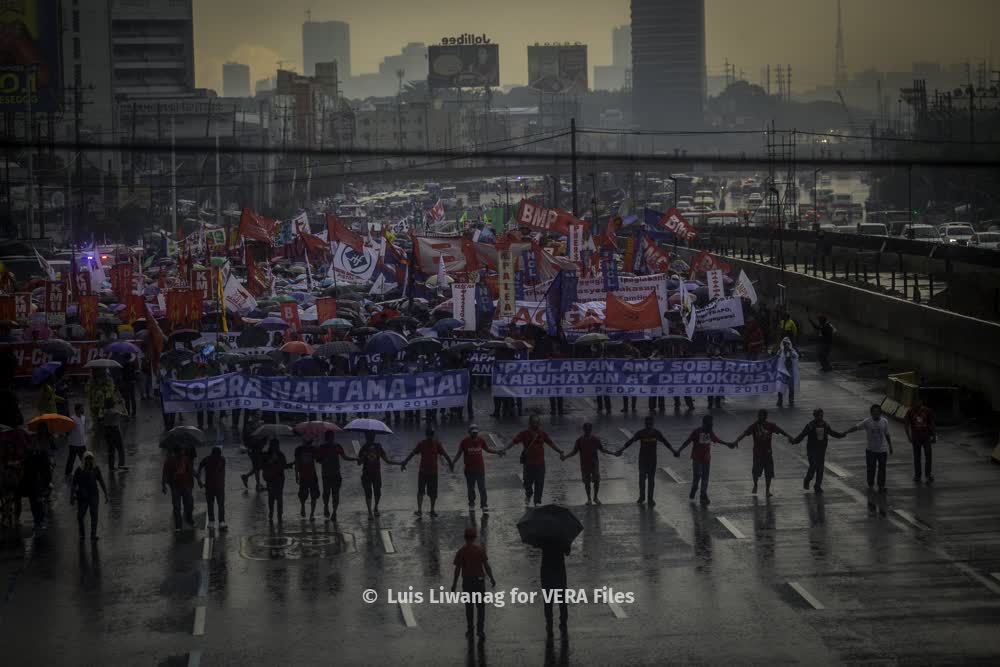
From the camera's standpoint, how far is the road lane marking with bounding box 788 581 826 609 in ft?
51.4

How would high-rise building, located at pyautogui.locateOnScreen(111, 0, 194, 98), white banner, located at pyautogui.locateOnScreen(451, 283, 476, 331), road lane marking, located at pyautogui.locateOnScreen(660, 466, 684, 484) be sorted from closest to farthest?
1. road lane marking, located at pyautogui.locateOnScreen(660, 466, 684, 484)
2. white banner, located at pyautogui.locateOnScreen(451, 283, 476, 331)
3. high-rise building, located at pyautogui.locateOnScreen(111, 0, 194, 98)

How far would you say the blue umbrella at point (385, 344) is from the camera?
98.0 ft

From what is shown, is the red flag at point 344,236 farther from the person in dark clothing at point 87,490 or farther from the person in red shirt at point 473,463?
the person in dark clothing at point 87,490

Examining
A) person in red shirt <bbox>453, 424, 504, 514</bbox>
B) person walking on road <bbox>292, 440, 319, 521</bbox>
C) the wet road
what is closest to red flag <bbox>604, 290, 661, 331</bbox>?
the wet road

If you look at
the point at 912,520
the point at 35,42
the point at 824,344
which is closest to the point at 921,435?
the point at 912,520

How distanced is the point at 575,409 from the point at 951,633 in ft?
52.1

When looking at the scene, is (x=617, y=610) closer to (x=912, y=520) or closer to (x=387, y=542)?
(x=387, y=542)

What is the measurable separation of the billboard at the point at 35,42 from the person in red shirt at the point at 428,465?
78.8 meters

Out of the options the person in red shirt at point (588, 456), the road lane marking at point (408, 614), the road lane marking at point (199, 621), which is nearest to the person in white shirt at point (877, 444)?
the person in red shirt at point (588, 456)

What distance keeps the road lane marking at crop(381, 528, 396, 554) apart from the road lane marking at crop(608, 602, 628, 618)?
144 inches

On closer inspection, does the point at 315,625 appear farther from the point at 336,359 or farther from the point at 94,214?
the point at 94,214

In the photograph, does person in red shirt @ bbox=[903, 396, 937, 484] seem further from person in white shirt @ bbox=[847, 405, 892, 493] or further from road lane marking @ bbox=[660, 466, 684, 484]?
road lane marking @ bbox=[660, 466, 684, 484]

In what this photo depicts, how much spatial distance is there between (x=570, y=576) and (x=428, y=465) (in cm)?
390

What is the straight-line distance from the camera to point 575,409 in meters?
30.0
